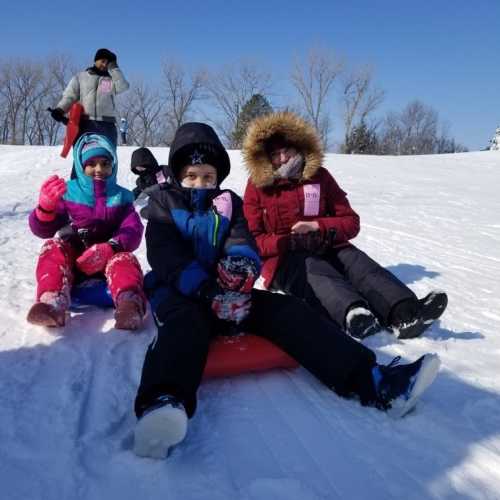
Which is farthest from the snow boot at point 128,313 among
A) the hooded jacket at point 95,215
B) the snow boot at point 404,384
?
the snow boot at point 404,384

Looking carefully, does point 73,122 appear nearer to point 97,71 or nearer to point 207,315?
point 97,71

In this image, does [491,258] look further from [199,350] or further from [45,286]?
[45,286]

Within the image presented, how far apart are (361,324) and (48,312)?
4.95ft

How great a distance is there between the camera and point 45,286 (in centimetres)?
225

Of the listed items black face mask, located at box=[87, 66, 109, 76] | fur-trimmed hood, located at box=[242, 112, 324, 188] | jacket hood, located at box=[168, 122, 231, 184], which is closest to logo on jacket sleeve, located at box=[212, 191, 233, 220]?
jacket hood, located at box=[168, 122, 231, 184]

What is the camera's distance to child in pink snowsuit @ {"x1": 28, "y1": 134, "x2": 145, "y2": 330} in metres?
2.25

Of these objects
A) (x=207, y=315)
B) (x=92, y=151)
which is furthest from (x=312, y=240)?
(x=92, y=151)

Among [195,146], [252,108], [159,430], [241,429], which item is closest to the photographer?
[159,430]

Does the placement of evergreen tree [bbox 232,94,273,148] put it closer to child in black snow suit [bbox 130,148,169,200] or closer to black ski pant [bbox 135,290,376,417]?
child in black snow suit [bbox 130,148,169,200]

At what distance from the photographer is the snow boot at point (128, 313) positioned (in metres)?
2.18

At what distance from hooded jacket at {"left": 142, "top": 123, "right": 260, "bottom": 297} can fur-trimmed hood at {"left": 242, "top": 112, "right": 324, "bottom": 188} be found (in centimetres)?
75

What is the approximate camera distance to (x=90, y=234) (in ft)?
8.79

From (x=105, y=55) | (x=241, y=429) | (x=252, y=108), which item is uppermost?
(x=252, y=108)

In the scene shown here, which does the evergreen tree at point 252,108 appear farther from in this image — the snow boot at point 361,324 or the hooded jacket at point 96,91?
→ the snow boot at point 361,324
